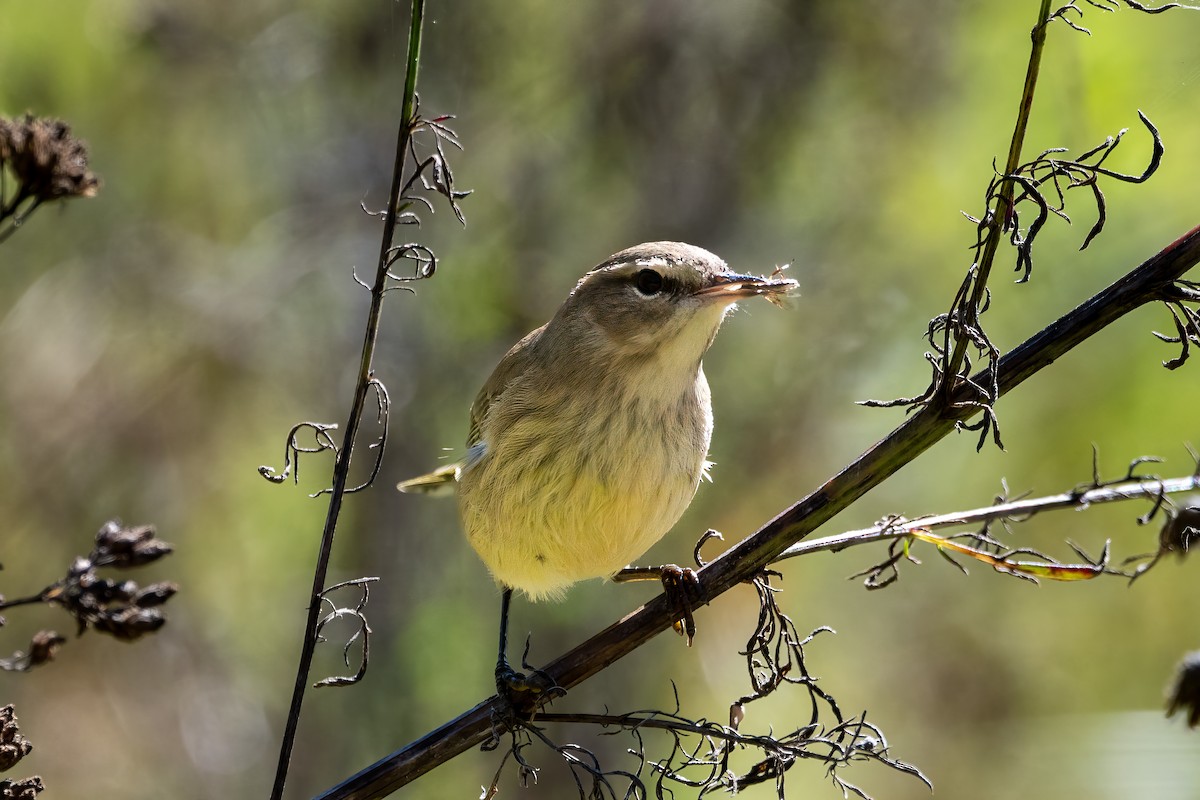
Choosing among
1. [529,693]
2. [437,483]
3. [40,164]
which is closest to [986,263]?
[529,693]

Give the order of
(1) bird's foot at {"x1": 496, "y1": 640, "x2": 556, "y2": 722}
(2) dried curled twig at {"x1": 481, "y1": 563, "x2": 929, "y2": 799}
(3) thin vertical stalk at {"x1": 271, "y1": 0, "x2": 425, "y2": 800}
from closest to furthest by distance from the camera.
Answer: (3) thin vertical stalk at {"x1": 271, "y1": 0, "x2": 425, "y2": 800} → (2) dried curled twig at {"x1": 481, "y1": 563, "x2": 929, "y2": 799} → (1) bird's foot at {"x1": 496, "y1": 640, "x2": 556, "y2": 722}

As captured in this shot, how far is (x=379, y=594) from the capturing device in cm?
527

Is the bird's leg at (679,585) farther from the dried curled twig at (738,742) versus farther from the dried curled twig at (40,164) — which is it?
the dried curled twig at (40,164)

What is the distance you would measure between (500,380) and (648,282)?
0.69 m

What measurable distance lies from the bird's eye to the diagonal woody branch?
1.26 m

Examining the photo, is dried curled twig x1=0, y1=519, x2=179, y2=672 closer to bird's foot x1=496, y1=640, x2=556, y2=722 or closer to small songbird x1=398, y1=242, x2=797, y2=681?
bird's foot x1=496, y1=640, x2=556, y2=722

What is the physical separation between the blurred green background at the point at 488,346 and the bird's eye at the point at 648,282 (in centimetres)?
185

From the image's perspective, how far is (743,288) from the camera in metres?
2.96

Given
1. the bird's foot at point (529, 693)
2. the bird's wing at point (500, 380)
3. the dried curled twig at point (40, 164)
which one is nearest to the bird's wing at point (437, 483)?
the bird's wing at point (500, 380)

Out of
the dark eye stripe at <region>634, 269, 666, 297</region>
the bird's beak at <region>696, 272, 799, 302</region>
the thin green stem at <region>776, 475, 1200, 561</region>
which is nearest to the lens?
the thin green stem at <region>776, 475, 1200, 561</region>

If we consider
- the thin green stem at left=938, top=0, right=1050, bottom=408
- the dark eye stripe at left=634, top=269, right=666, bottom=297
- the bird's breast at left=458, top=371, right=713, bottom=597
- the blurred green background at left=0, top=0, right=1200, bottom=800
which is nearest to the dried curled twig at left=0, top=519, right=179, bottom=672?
the thin green stem at left=938, top=0, right=1050, bottom=408

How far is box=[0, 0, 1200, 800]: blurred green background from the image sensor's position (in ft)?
16.3

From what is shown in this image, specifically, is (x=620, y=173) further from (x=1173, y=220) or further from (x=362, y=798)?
(x=362, y=798)

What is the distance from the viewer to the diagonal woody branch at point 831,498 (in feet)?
5.68
